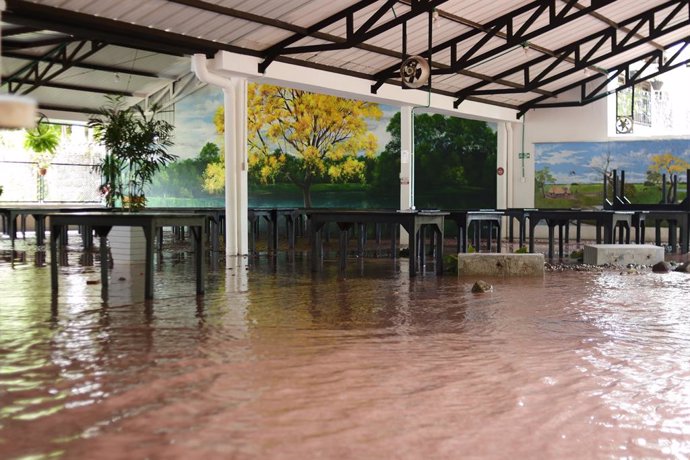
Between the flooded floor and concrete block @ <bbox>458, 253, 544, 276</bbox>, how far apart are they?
6.71 feet

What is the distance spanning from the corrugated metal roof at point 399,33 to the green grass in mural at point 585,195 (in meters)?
2.35

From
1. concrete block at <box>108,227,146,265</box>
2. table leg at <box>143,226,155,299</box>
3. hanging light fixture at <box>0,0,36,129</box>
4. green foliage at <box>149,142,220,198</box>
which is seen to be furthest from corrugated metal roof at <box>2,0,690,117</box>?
hanging light fixture at <box>0,0,36,129</box>

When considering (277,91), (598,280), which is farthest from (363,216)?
(277,91)

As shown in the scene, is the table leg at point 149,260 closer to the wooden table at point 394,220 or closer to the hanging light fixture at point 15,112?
the wooden table at point 394,220

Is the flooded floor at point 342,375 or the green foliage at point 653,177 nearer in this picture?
the flooded floor at point 342,375

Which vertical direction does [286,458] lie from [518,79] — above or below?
Result: below

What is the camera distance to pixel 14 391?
3334 mm

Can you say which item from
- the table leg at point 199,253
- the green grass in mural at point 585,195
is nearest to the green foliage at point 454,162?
the green grass in mural at point 585,195

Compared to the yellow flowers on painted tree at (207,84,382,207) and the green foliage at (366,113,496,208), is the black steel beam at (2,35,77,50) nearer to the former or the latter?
the yellow flowers on painted tree at (207,84,382,207)

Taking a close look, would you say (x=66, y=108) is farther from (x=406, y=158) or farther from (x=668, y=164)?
(x=668, y=164)

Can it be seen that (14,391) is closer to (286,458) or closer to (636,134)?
(286,458)

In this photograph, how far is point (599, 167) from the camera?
19.3 metres

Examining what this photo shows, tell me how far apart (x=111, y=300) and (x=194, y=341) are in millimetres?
2096

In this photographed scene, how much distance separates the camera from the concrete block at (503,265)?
8930mm
